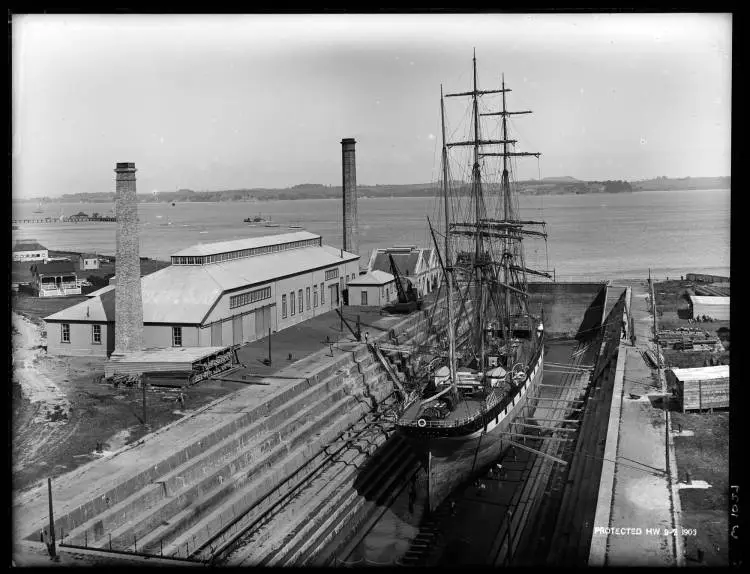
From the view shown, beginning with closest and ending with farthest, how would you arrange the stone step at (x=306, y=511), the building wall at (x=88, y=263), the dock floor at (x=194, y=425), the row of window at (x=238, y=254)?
the dock floor at (x=194, y=425) < the stone step at (x=306, y=511) < the row of window at (x=238, y=254) < the building wall at (x=88, y=263)

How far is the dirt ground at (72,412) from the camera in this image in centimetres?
1895

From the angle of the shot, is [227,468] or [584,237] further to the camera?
[584,237]

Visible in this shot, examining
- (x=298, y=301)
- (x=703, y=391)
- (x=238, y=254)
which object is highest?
(x=238, y=254)

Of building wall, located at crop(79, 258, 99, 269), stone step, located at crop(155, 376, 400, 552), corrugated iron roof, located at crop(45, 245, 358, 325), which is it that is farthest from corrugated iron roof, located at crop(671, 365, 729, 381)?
building wall, located at crop(79, 258, 99, 269)

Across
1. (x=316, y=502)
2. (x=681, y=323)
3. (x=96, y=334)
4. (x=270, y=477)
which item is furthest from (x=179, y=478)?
(x=681, y=323)

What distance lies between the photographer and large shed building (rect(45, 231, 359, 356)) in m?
29.6

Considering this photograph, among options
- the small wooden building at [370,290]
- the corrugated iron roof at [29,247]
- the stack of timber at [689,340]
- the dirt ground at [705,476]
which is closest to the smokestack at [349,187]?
the small wooden building at [370,290]

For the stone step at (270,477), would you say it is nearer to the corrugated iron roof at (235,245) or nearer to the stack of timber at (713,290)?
the corrugated iron roof at (235,245)

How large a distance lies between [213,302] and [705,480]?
18.4 metres

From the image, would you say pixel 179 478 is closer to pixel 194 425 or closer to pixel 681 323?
pixel 194 425

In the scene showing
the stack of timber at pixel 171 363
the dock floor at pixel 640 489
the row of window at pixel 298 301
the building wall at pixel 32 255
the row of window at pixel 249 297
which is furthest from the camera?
the building wall at pixel 32 255

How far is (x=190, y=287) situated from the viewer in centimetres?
3141

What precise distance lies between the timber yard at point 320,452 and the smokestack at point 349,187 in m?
9.84
